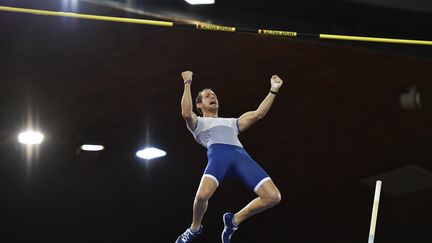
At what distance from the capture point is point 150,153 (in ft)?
35.1

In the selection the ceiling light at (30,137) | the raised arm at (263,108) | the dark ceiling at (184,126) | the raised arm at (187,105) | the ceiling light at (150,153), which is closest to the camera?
the raised arm at (187,105)

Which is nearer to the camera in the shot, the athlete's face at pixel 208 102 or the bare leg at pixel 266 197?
the bare leg at pixel 266 197

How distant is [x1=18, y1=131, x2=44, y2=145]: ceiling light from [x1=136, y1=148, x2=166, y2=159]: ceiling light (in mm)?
1489

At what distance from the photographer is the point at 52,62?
27.9ft

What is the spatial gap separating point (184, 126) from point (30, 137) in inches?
92.8

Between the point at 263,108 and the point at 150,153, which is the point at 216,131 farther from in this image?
the point at 150,153

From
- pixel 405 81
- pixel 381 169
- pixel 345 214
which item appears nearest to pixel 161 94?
pixel 405 81

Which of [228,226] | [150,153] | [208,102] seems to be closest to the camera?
[228,226]

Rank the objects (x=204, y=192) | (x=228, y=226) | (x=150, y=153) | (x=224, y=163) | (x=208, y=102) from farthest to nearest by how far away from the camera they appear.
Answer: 1. (x=150, y=153)
2. (x=208, y=102)
3. (x=228, y=226)
4. (x=224, y=163)
5. (x=204, y=192)

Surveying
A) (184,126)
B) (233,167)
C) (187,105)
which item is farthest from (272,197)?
(184,126)

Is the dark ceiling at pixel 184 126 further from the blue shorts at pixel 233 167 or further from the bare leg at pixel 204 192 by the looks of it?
the bare leg at pixel 204 192

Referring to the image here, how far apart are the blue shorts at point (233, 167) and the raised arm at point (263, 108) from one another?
1.08ft

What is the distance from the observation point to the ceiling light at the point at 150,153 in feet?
34.8

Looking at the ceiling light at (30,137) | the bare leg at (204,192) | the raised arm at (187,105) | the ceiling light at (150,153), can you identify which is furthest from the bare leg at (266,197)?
the ceiling light at (30,137)
